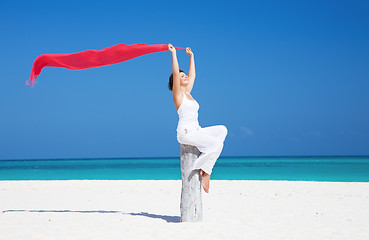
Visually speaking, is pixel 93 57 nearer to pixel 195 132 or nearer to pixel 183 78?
pixel 183 78

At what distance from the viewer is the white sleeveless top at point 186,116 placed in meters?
6.42

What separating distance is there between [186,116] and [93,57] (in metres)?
2.12

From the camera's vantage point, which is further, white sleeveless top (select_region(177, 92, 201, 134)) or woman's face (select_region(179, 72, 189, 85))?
woman's face (select_region(179, 72, 189, 85))

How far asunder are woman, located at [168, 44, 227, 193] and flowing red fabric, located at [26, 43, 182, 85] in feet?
2.50
